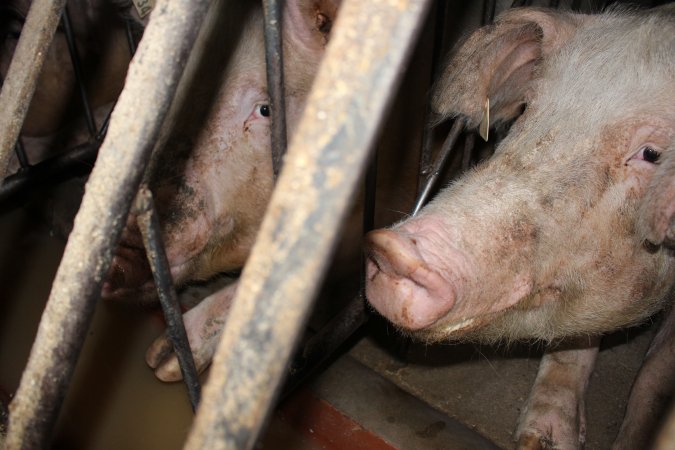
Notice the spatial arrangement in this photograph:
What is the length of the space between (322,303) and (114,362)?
40.4 inches

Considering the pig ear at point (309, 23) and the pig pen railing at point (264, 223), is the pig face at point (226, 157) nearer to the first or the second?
the pig ear at point (309, 23)

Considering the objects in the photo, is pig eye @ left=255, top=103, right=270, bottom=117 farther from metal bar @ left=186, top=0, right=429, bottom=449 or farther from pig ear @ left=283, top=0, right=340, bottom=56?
metal bar @ left=186, top=0, right=429, bottom=449

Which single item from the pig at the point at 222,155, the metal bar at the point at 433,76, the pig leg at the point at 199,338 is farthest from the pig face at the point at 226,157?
the metal bar at the point at 433,76

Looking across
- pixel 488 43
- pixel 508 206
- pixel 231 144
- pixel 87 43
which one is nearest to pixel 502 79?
pixel 488 43

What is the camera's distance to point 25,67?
51.9 inches

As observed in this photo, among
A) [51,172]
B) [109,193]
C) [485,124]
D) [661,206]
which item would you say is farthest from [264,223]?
[51,172]

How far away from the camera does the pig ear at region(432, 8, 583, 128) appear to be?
2.30 meters

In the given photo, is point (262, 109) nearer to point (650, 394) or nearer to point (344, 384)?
point (344, 384)

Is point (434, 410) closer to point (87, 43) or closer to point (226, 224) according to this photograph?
point (226, 224)

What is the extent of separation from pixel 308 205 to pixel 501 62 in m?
2.04

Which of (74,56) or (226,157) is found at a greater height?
(74,56)

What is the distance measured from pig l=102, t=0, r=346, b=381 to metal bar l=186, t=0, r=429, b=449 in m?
1.58

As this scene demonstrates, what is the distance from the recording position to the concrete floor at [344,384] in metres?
2.35

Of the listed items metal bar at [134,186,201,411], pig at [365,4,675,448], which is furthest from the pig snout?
metal bar at [134,186,201,411]
